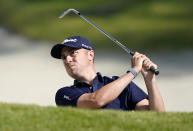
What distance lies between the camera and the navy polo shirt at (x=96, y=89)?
251 inches

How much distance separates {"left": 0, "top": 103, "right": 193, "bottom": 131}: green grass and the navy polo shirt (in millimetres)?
836

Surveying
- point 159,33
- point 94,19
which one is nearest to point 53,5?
point 94,19

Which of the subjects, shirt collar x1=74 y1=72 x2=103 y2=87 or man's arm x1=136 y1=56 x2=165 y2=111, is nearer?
man's arm x1=136 y1=56 x2=165 y2=111

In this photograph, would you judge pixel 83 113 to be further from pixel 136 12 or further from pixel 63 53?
pixel 136 12

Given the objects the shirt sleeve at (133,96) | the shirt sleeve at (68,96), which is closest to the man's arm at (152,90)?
the shirt sleeve at (133,96)

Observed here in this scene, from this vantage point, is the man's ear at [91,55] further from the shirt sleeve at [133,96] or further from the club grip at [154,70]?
the club grip at [154,70]

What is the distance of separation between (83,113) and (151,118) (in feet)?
2.20

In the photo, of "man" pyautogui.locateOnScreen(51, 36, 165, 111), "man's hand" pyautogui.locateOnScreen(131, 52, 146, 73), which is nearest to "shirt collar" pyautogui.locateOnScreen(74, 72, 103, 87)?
"man" pyautogui.locateOnScreen(51, 36, 165, 111)

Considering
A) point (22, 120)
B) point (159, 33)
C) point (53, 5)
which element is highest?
point (53, 5)

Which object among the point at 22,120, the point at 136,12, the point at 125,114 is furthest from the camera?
the point at 136,12

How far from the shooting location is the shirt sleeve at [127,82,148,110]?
6.63 metres

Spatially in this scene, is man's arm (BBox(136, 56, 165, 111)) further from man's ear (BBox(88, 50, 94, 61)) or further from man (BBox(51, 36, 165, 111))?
man's ear (BBox(88, 50, 94, 61))

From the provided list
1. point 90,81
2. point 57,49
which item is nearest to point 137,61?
point 90,81

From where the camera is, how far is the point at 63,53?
671 cm
